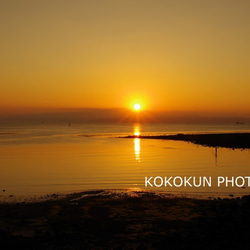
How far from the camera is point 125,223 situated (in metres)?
13.4

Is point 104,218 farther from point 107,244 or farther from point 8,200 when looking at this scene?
point 8,200

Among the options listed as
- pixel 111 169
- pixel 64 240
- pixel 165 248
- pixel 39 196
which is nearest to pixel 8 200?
pixel 39 196

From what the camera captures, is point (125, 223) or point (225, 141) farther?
point (225, 141)

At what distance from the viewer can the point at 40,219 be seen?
1422cm

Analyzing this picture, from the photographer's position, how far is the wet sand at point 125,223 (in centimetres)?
1078

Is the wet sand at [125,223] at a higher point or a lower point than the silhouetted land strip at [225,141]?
higher

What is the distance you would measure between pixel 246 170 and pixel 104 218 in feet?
64.9

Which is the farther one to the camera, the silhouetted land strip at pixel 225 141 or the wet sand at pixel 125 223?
the silhouetted land strip at pixel 225 141

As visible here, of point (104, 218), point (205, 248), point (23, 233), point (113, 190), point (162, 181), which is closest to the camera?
point (205, 248)

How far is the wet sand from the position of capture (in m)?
10.8

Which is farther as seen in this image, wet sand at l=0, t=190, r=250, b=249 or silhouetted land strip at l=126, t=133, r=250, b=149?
silhouetted land strip at l=126, t=133, r=250, b=149

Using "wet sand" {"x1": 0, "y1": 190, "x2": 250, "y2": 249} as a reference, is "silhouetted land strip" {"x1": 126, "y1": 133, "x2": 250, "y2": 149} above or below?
below

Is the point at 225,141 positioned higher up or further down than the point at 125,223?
further down

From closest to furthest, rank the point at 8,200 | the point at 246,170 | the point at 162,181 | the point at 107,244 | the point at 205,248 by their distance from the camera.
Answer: the point at 205,248
the point at 107,244
the point at 8,200
the point at 162,181
the point at 246,170
